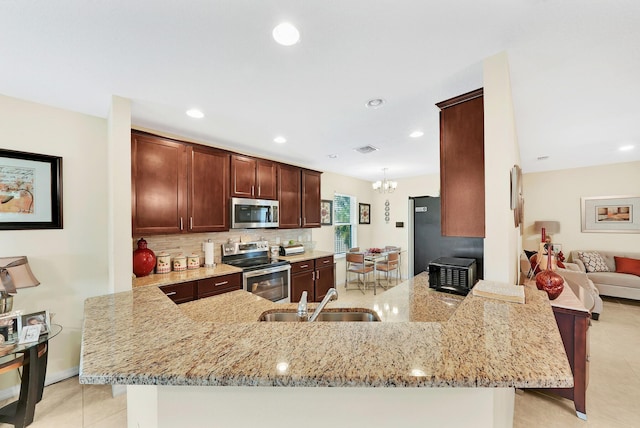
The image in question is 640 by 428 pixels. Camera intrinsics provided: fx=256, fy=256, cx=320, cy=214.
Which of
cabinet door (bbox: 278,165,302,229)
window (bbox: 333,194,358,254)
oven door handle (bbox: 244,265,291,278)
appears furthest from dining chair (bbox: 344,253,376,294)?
oven door handle (bbox: 244,265,291,278)

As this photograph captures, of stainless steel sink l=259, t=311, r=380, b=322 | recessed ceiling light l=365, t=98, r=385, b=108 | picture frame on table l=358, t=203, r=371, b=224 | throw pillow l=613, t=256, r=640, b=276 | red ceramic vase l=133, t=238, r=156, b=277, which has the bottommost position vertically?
throw pillow l=613, t=256, r=640, b=276

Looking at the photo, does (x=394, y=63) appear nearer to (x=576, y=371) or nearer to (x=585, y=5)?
(x=585, y=5)

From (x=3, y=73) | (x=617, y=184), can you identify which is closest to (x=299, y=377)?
(x=3, y=73)

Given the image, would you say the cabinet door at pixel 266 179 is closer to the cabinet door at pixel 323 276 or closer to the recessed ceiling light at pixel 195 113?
the recessed ceiling light at pixel 195 113

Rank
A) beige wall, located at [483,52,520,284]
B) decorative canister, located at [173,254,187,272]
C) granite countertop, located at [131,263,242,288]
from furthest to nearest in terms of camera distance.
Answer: decorative canister, located at [173,254,187,272], granite countertop, located at [131,263,242,288], beige wall, located at [483,52,520,284]

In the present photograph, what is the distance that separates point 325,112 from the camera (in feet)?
7.64

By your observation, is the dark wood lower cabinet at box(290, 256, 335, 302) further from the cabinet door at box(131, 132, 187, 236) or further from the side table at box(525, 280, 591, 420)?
the side table at box(525, 280, 591, 420)

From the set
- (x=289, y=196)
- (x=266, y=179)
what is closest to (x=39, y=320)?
(x=266, y=179)

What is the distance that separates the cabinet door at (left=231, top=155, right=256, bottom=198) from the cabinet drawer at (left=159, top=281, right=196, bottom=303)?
1222 mm

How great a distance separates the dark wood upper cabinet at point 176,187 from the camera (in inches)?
98.0

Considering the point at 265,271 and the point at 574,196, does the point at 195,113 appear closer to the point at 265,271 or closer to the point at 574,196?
the point at 265,271

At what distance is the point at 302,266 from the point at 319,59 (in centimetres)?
Result: 292

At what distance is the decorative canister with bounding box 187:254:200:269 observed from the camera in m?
3.01

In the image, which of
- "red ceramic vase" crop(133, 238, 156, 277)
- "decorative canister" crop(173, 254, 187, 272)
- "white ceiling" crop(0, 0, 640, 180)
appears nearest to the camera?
"white ceiling" crop(0, 0, 640, 180)
